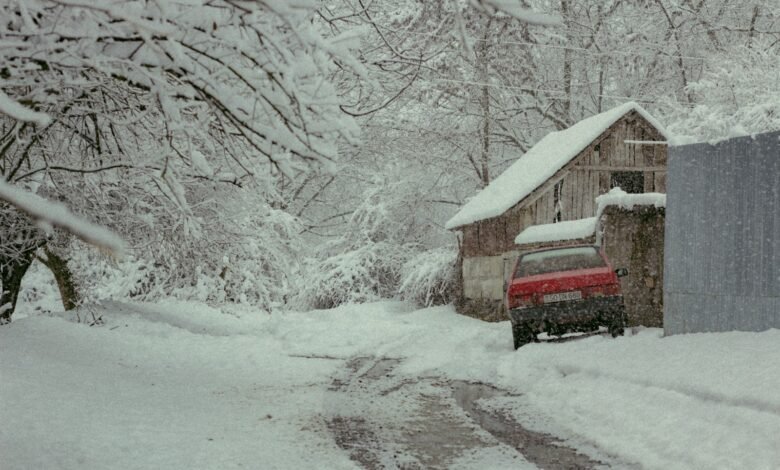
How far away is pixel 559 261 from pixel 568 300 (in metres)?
1.21

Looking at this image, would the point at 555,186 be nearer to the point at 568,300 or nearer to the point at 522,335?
the point at 522,335

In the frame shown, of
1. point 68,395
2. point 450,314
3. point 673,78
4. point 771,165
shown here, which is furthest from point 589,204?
point 68,395

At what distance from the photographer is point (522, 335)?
14281mm

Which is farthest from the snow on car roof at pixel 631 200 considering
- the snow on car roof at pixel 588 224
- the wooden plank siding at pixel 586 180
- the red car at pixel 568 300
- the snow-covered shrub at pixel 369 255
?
the snow-covered shrub at pixel 369 255

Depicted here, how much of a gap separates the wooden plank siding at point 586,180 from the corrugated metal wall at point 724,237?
1185 cm

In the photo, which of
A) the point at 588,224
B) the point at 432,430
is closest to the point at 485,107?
the point at 588,224

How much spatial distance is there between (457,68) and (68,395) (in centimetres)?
2647

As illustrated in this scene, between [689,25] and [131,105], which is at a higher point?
[689,25]

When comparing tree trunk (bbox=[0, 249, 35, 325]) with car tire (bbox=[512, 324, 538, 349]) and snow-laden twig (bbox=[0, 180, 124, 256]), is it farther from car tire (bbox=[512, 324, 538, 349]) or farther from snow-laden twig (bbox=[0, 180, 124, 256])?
snow-laden twig (bbox=[0, 180, 124, 256])

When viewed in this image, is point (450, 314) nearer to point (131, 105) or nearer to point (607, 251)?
point (607, 251)

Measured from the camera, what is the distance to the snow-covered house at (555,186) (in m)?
24.8

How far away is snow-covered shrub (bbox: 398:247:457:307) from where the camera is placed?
1203 inches

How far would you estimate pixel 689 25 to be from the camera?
3073 cm

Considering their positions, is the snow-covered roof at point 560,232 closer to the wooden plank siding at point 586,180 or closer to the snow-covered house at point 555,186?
the snow-covered house at point 555,186
